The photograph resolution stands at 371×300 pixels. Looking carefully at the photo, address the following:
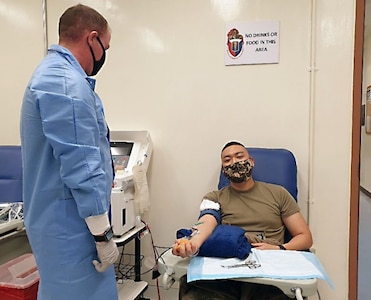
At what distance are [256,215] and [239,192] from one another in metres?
0.16

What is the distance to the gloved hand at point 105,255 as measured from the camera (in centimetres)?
121

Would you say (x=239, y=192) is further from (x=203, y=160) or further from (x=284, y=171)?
(x=203, y=160)

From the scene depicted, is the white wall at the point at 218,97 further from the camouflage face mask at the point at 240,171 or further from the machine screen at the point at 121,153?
the camouflage face mask at the point at 240,171

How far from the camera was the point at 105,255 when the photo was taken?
122 centimetres

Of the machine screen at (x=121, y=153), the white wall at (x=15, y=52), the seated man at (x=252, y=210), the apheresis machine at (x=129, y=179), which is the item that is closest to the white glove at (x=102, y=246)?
the seated man at (x=252, y=210)

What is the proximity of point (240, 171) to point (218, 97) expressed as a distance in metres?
0.61

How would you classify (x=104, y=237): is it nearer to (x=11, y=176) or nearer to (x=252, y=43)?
(x=11, y=176)

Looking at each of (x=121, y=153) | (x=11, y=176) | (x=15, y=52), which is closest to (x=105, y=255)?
(x=121, y=153)

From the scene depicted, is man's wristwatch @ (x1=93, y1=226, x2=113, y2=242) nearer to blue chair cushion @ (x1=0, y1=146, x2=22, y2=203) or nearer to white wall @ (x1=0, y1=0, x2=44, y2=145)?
blue chair cushion @ (x1=0, y1=146, x2=22, y2=203)

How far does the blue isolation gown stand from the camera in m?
1.12

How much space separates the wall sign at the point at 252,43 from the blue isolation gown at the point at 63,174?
3.80 ft

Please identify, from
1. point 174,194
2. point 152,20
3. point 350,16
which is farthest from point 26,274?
point 350,16

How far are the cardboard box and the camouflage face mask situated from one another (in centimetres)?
122

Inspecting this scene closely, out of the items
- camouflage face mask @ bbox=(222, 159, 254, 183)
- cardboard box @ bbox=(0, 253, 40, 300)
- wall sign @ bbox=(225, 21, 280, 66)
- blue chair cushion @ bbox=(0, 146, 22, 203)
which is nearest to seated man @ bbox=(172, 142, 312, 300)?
camouflage face mask @ bbox=(222, 159, 254, 183)
